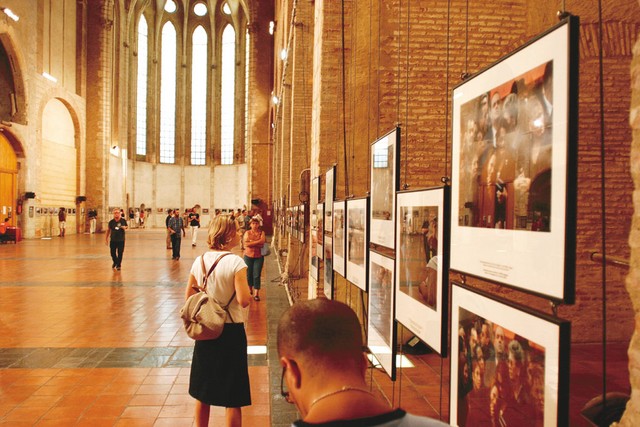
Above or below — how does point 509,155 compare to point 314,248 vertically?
above

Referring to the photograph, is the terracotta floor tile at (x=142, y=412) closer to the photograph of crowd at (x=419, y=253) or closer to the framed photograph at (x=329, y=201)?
the framed photograph at (x=329, y=201)

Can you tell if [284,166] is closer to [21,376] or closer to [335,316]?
[21,376]

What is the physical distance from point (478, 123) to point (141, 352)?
5.11 meters

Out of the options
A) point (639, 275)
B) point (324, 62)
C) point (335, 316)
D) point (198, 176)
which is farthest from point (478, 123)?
point (198, 176)

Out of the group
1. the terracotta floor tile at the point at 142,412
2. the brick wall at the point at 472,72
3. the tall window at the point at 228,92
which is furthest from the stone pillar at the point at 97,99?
the terracotta floor tile at the point at 142,412

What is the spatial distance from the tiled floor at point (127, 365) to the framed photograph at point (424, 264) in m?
0.31

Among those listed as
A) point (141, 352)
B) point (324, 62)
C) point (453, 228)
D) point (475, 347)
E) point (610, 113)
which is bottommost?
point (141, 352)

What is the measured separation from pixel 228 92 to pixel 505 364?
142 feet

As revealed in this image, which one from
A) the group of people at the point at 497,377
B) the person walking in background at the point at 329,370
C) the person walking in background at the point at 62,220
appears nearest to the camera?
the person walking in background at the point at 329,370

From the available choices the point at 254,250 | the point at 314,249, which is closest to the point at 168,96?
the point at 254,250

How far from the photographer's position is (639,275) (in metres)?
1.23

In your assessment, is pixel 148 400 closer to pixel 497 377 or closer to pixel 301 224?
pixel 497 377

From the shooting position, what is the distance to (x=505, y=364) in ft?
5.15

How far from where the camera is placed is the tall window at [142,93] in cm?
4053
